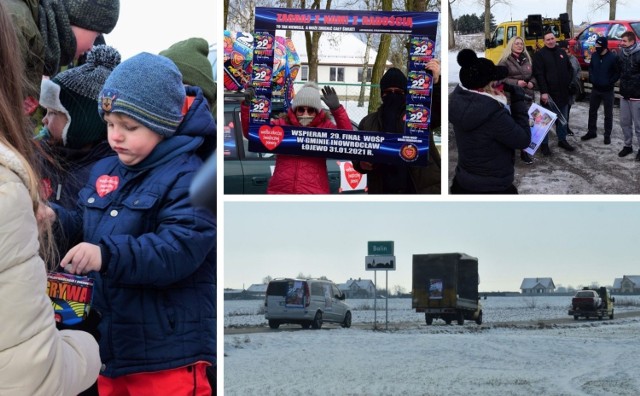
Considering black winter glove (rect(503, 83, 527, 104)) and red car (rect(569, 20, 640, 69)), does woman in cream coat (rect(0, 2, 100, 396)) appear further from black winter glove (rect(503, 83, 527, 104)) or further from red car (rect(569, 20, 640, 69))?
red car (rect(569, 20, 640, 69))

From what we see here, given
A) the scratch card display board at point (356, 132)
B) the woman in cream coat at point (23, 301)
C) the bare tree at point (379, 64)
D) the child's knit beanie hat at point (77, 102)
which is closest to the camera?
the woman in cream coat at point (23, 301)

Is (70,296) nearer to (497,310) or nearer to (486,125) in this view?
(497,310)

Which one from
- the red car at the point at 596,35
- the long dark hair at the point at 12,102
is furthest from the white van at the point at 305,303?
the long dark hair at the point at 12,102

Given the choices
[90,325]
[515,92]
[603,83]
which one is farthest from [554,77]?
[90,325]

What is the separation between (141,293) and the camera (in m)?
2.86

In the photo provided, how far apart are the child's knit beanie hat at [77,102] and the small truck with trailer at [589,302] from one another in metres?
1.98

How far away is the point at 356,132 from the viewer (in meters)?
3.62

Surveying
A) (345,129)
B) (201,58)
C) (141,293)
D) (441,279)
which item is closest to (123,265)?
(141,293)

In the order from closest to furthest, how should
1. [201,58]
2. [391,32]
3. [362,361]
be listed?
[201,58]
[391,32]
[362,361]

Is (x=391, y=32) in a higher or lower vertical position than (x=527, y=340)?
higher

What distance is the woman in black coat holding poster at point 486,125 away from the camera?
391 cm

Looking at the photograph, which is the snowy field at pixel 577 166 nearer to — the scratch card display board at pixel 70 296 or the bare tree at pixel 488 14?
the bare tree at pixel 488 14

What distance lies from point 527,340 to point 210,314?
1.49m

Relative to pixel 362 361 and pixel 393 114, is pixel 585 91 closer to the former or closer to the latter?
pixel 393 114
